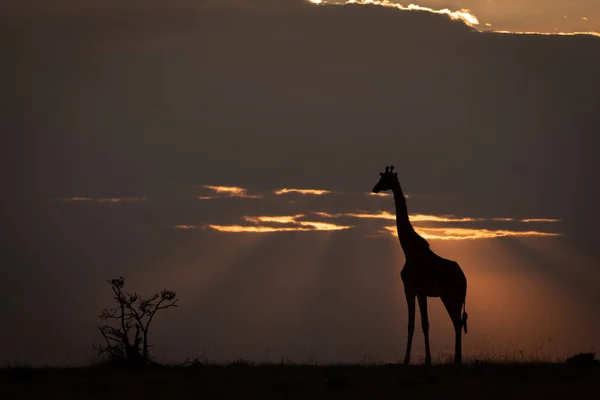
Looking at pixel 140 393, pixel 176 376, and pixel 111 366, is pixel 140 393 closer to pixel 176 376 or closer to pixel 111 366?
pixel 176 376

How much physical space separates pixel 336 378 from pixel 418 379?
1.83 m

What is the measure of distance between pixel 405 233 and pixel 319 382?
8132 millimetres

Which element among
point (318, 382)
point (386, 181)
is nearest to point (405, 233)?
point (386, 181)

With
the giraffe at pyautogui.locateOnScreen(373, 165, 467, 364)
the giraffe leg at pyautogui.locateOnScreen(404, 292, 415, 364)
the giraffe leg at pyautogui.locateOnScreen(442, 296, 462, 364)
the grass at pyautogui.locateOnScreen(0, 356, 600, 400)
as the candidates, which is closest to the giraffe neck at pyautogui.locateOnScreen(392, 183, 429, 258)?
the giraffe at pyautogui.locateOnScreen(373, 165, 467, 364)

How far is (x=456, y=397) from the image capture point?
20.3 m

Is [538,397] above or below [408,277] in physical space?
below

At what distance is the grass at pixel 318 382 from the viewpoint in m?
20.7

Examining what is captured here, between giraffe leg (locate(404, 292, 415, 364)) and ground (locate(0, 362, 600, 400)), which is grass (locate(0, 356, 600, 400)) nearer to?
ground (locate(0, 362, 600, 400))

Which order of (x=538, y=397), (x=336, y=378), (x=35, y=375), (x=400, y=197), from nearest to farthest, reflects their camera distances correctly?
1. (x=538, y=397)
2. (x=336, y=378)
3. (x=35, y=375)
4. (x=400, y=197)

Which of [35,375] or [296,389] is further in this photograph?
[35,375]

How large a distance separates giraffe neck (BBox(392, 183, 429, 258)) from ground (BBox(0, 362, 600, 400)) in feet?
16.8

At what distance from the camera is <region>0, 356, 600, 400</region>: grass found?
816 inches

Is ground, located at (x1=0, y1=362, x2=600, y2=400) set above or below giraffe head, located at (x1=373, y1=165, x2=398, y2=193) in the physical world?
below

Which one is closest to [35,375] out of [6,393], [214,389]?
[6,393]
